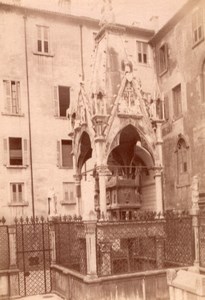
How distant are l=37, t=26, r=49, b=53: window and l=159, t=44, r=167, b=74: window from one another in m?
6.52

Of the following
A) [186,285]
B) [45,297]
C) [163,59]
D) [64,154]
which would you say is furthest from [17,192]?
[186,285]

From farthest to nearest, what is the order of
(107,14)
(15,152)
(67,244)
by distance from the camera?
(15,152)
(67,244)
(107,14)

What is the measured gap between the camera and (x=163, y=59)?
23344 millimetres

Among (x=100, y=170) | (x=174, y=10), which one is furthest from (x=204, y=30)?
(x=100, y=170)

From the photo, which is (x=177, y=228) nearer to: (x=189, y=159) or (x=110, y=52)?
(x=110, y=52)

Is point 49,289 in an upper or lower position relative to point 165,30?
lower

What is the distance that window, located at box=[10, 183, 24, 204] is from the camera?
20.1m

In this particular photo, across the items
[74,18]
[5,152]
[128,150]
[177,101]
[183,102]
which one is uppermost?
[74,18]

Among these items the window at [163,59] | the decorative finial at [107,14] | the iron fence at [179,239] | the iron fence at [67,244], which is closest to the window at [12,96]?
the window at [163,59]

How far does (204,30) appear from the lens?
1808 cm

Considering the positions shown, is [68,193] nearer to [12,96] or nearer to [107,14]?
[12,96]

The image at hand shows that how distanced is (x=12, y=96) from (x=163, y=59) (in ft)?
28.9

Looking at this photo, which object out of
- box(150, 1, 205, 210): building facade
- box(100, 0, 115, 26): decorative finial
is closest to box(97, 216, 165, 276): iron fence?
box(100, 0, 115, 26): decorative finial

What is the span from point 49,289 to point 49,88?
12225 millimetres
